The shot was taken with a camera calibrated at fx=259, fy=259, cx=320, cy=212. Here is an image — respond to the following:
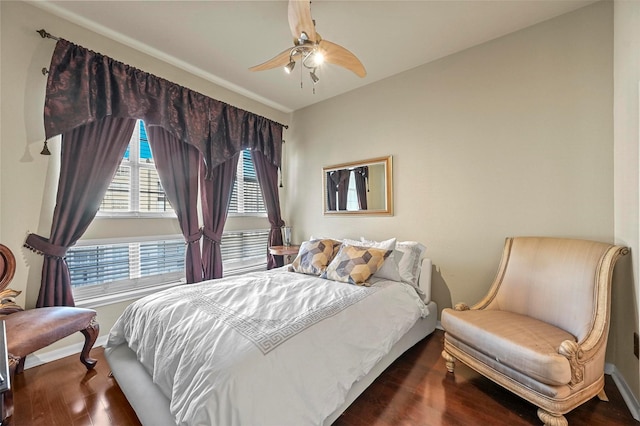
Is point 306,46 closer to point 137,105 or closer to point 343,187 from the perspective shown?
point 137,105

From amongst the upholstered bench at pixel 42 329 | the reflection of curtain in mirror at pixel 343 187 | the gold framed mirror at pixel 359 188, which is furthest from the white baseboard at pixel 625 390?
the upholstered bench at pixel 42 329

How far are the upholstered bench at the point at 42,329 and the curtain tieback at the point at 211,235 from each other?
1.32 m

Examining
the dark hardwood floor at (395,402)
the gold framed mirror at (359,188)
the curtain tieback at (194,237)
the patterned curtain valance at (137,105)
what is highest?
the patterned curtain valance at (137,105)

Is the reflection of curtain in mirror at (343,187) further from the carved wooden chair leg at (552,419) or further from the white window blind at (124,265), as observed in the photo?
the carved wooden chair leg at (552,419)

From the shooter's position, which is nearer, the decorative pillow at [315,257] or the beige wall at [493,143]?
the beige wall at [493,143]

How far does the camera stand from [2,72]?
6.61 feet

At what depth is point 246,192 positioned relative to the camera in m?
3.90

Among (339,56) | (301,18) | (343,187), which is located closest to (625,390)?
(343,187)

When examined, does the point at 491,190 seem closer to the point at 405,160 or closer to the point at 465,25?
the point at 405,160

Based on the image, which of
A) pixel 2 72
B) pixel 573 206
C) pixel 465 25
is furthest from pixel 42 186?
pixel 573 206

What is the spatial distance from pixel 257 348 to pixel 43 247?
2.22 m

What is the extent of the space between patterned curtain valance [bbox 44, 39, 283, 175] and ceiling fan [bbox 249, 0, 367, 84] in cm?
132

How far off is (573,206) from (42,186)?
446 cm

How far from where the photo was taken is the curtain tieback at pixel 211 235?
3.18 metres
